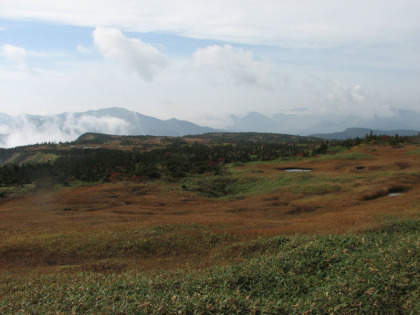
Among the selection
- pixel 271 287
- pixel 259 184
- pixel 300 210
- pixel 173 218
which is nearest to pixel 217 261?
pixel 271 287

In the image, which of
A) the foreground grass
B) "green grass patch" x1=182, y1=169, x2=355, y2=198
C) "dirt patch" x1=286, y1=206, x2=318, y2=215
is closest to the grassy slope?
the foreground grass

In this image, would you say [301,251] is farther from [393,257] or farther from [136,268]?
[136,268]

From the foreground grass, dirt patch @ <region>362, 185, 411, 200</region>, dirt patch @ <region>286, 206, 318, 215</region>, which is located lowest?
dirt patch @ <region>286, 206, 318, 215</region>

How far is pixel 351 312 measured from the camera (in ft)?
Answer: 26.4

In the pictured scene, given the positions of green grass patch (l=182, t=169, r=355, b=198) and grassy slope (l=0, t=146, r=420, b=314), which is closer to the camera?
grassy slope (l=0, t=146, r=420, b=314)

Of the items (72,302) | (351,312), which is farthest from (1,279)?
(351,312)

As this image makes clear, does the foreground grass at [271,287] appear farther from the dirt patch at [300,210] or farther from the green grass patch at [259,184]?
the green grass patch at [259,184]

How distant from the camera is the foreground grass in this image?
832cm

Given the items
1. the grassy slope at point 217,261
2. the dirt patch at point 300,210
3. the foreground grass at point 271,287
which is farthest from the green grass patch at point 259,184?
the foreground grass at point 271,287

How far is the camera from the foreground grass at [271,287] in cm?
832

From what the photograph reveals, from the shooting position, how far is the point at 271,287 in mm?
10469

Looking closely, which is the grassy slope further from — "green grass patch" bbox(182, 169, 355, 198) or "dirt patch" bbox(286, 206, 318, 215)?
"green grass patch" bbox(182, 169, 355, 198)

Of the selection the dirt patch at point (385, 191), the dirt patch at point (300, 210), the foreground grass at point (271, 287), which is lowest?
the dirt patch at point (300, 210)

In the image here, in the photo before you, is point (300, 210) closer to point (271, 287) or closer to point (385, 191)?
point (385, 191)
